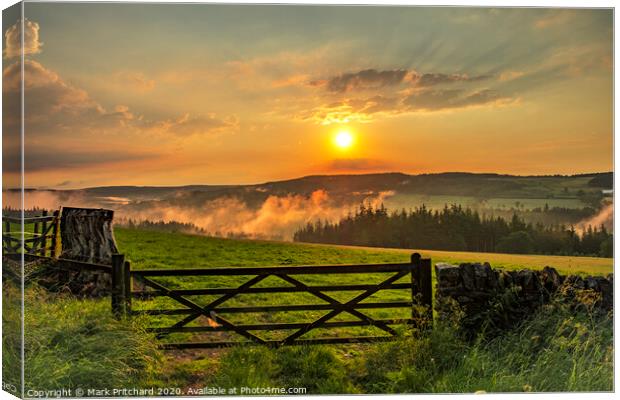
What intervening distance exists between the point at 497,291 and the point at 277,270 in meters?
2.99

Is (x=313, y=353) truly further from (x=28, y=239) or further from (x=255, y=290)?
(x=28, y=239)

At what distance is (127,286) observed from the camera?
400 inches

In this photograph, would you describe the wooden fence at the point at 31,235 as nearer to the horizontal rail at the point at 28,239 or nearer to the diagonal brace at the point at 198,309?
the horizontal rail at the point at 28,239

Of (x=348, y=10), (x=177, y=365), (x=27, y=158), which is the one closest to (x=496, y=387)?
(x=177, y=365)

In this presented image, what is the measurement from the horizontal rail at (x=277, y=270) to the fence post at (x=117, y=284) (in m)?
0.19

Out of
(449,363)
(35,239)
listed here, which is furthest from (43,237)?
→ (449,363)

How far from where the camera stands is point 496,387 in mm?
9664

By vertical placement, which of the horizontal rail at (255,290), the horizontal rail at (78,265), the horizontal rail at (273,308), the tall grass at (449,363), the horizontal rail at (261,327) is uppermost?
the horizontal rail at (78,265)

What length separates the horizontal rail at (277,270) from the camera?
32.8 feet

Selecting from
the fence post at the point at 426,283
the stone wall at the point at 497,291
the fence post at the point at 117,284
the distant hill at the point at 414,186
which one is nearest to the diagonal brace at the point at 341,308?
the fence post at the point at 426,283

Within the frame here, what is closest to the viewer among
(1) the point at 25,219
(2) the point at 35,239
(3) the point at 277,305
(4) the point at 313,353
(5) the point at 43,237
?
(1) the point at 25,219

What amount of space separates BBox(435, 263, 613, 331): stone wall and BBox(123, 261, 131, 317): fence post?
4.17 metres

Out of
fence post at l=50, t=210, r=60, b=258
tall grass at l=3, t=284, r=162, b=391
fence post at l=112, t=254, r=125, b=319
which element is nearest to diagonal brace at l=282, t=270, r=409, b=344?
tall grass at l=3, t=284, r=162, b=391

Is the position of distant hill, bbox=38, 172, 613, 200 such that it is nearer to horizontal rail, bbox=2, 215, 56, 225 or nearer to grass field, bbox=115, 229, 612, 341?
grass field, bbox=115, 229, 612, 341
